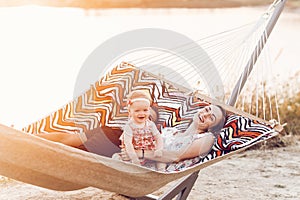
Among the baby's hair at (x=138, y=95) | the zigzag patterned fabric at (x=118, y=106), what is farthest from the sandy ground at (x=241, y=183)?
the baby's hair at (x=138, y=95)

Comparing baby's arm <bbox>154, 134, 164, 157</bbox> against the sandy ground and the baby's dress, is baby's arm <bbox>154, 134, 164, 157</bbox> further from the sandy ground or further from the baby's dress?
the sandy ground

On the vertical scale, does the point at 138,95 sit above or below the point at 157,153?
above

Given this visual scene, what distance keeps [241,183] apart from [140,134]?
2.80ft

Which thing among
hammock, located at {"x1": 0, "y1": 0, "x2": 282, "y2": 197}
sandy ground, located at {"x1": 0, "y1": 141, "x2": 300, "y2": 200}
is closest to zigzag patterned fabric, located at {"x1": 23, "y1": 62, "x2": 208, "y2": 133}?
hammock, located at {"x1": 0, "y1": 0, "x2": 282, "y2": 197}

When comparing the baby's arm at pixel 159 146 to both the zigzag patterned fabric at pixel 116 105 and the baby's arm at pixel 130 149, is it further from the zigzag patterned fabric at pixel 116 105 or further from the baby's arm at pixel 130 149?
the zigzag patterned fabric at pixel 116 105

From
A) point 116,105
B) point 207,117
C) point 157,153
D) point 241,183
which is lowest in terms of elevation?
point 241,183

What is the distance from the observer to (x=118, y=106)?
8.09ft

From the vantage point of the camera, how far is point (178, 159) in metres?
2.04

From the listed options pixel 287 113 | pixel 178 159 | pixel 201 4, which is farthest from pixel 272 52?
pixel 178 159

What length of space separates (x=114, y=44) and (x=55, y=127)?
3223 millimetres

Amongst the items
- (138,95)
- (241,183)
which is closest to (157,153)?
(138,95)

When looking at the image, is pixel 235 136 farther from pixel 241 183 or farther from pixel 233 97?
pixel 241 183

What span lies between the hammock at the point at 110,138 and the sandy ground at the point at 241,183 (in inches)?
16.3

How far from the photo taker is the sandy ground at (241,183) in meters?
2.52
